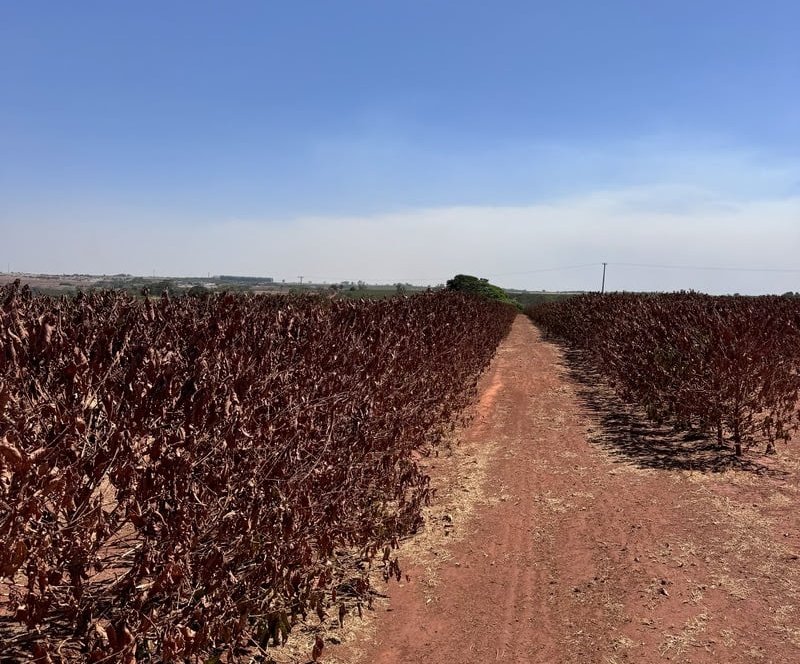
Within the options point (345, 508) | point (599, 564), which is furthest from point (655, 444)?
point (345, 508)

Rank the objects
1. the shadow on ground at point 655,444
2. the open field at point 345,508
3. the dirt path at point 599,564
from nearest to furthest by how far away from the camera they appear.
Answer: the open field at point 345,508, the dirt path at point 599,564, the shadow on ground at point 655,444

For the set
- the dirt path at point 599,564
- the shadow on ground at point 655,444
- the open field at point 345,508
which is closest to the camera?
the open field at point 345,508

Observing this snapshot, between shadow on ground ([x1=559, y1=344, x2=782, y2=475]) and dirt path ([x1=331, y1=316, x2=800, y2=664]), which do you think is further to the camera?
shadow on ground ([x1=559, y1=344, x2=782, y2=475])

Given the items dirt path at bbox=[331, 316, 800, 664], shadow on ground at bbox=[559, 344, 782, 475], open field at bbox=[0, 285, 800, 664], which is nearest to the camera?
open field at bbox=[0, 285, 800, 664]

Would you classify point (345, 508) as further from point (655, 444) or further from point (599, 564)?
point (655, 444)

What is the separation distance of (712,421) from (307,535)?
645 cm

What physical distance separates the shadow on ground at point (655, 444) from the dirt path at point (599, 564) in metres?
0.05

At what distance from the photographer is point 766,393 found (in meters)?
7.28

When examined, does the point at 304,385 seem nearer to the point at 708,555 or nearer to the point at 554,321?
the point at 708,555

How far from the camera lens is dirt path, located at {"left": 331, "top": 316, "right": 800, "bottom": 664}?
11.8ft

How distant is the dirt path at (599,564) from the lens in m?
3.58

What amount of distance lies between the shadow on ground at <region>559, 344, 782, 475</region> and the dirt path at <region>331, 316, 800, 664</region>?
0.05m

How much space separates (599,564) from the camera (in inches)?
181

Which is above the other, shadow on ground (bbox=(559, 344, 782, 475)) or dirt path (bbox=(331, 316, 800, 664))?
shadow on ground (bbox=(559, 344, 782, 475))
